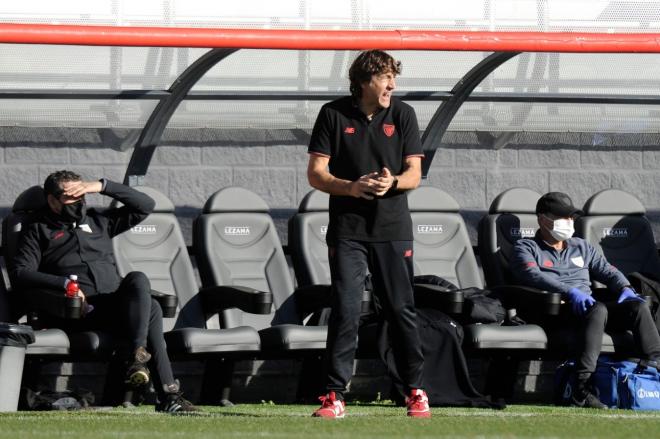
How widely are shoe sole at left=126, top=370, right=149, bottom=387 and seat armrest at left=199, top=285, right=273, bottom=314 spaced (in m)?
1.05

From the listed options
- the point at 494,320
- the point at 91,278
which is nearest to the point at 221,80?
the point at 91,278

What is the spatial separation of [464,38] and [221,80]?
4.84 ft

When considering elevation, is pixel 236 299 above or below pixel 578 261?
below

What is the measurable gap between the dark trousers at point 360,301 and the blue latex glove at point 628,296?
2306 mm

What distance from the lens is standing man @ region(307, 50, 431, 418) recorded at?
6227 millimetres

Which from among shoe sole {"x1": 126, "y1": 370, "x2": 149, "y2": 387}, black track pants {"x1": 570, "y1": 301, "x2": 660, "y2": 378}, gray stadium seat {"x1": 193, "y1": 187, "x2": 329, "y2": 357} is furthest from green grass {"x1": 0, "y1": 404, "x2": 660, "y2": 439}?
gray stadium seat {"x1": 193, "y1": 187, "x2": 329, "y2": 357}

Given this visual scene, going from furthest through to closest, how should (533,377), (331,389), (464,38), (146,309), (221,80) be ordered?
(533,377), (221,80), (464,38), (146,309), (331,389)

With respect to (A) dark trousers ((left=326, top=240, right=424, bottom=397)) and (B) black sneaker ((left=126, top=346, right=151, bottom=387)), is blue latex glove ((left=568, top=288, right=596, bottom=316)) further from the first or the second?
(B) black sneaker ((left=126, top=346, right=151, bottom=387))

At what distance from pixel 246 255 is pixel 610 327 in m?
2.17

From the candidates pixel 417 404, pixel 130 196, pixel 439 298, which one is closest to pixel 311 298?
pixel 439 298

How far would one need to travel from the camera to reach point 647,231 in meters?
9.24

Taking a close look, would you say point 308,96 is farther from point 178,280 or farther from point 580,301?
point 580,301

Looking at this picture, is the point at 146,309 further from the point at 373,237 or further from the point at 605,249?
the point at 605,249

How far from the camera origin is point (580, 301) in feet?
26.8
